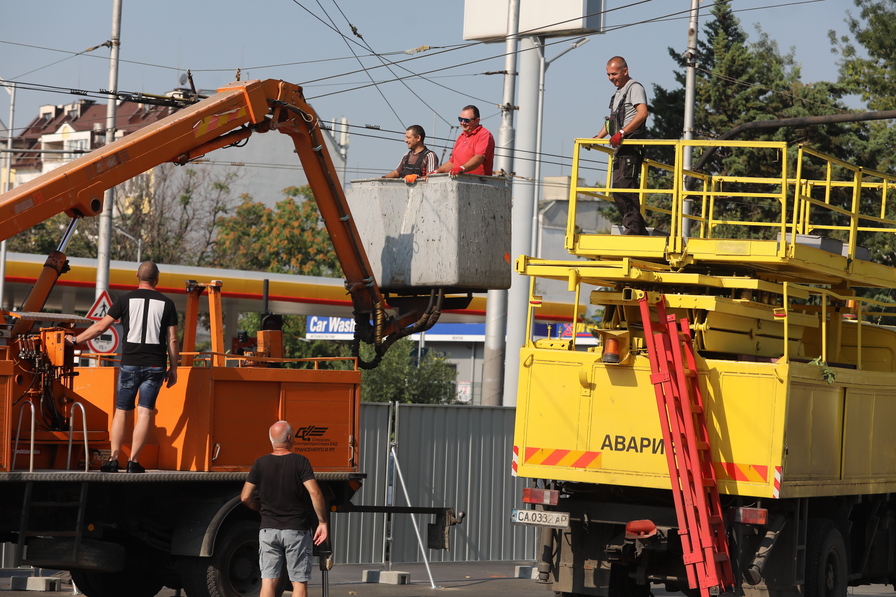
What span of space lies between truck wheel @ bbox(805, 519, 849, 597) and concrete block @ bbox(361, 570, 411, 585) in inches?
211

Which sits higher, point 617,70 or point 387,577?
point 617,70

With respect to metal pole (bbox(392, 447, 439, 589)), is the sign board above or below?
above

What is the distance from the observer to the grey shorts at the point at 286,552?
945 cm

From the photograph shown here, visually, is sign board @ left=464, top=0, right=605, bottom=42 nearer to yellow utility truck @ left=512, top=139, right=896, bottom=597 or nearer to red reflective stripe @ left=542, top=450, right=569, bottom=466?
yellow utility truck @ left=512, top=139, right=896, bottom=597

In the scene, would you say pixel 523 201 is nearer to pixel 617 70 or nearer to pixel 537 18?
pixel 537 18

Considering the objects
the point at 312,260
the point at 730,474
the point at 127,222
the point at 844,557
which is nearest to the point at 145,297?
the point at 730,474

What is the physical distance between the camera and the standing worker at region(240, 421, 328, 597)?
9.45 m

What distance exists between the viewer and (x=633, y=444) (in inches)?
414

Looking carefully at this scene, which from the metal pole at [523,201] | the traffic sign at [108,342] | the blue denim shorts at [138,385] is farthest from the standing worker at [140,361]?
the metal pole at [523,201]

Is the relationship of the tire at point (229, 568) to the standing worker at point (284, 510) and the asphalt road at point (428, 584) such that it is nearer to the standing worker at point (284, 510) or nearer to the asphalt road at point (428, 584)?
the standing worker at point (284, 510)

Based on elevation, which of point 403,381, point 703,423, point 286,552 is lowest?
point 403,381

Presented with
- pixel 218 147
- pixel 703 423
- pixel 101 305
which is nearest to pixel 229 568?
pixel 218 147

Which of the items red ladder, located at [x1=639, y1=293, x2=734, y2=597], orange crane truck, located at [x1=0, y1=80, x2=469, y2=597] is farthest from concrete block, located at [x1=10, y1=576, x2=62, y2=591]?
red ladder, located at [x1=639, y1=293, x2=734, y2=597]

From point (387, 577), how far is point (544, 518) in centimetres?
443
